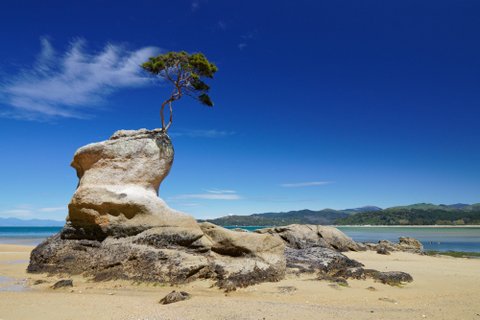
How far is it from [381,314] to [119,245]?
10.5 m

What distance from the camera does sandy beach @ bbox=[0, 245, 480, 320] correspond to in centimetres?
945

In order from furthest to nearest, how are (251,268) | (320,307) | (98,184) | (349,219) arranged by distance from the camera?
1. (349,219)
2. (98,184)
3. (251,268)
4. (320,307)

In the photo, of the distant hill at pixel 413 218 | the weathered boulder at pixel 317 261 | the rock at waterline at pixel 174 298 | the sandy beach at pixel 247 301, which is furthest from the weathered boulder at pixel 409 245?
the distant hill at pixel 413 218

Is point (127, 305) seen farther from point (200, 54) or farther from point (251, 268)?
point (200, 54)

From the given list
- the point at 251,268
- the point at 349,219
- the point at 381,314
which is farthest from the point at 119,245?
the point at 349,219

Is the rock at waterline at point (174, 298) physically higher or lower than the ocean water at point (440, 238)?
higher

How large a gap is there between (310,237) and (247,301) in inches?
688

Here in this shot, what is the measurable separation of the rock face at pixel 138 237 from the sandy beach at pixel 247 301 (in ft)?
2.39

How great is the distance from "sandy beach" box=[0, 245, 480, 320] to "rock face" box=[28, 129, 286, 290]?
73 cm

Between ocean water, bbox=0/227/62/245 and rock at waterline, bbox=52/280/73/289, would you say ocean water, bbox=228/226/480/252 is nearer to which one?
rock at waterline, bbox=52/280/73/289

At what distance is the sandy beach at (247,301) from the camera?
31.0ft

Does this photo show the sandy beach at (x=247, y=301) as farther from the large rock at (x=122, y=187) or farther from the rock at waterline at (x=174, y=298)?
the large rock at (x=122, y=187)

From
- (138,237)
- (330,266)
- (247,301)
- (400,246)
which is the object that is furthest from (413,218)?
(247,301)

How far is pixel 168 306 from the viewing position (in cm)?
1007
